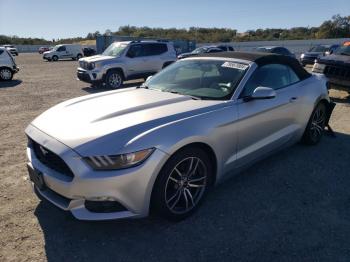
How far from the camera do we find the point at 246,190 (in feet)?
13.7

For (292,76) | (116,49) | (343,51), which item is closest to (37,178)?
(292,76)

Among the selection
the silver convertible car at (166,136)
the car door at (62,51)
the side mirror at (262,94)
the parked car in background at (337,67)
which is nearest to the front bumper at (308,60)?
the parked car in background at (337,67)

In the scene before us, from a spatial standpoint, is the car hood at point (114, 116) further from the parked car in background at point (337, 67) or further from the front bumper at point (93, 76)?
the front bumper at point (93, 76)

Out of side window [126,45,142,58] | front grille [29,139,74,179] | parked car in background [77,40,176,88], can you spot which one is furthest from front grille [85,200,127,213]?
side window [126,45,142,58]

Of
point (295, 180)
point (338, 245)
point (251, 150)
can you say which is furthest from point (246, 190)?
point (338, 245)

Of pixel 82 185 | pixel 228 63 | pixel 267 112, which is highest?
pixel 228 63

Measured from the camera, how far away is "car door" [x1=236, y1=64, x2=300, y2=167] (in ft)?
13.0

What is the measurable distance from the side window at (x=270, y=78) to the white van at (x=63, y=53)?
36439 mm

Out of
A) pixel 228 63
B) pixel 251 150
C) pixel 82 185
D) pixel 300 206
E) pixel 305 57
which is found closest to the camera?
pixel 82 185

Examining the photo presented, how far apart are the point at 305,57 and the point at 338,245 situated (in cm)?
2462

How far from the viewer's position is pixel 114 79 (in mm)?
13555

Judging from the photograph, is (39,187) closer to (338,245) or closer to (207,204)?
(207,204)

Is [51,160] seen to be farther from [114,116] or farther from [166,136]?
[166,136]

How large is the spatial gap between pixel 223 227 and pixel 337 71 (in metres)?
8.50
